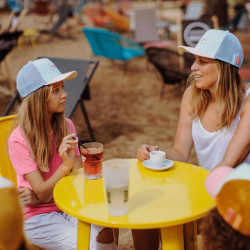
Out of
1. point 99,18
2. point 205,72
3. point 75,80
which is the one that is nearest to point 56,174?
point 205,72

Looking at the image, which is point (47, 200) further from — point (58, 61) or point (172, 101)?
point (172, 101)

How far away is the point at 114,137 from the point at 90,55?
4.97m

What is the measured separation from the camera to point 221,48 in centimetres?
227

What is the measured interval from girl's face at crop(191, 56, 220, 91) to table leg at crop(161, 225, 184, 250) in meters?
0.95

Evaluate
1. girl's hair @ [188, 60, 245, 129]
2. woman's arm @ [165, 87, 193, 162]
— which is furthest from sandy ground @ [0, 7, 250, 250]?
girl's hair @ [188, 60, 245, 129]

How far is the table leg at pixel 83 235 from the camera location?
1834 mm

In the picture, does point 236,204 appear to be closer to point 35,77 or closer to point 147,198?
point 147,198

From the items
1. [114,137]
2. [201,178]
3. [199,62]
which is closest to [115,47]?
[114,137]

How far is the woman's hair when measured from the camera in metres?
1.21

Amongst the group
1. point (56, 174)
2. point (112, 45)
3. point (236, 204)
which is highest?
point (236, 204)

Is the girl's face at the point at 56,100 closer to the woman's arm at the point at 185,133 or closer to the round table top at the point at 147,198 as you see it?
the round table top at the point at 147,198

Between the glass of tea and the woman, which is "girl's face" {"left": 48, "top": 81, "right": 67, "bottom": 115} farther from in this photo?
the woman

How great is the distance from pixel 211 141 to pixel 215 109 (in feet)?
0.66

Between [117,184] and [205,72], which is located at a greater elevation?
[205,72]
